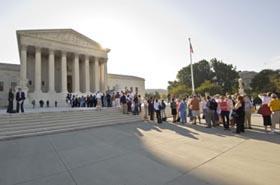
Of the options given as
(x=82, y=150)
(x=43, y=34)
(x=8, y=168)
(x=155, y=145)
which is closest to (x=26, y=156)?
(x=8, y=168)

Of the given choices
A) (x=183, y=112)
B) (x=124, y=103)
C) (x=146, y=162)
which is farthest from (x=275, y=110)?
(x=124, y=103)

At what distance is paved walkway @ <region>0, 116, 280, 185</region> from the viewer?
15.7 feet

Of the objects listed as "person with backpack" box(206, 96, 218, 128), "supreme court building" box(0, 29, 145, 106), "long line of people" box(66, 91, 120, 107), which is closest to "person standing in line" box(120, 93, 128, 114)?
"long line of people" box(66, 91, 120, 107)

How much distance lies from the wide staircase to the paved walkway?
3182 millimetres

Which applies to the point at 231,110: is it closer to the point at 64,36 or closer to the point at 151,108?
the point at 151,108

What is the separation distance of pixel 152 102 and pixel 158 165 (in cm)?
1090

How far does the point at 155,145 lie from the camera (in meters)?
8.18

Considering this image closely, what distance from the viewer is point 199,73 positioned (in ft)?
237

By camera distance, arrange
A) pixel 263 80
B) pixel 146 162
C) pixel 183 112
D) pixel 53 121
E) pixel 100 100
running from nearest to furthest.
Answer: pixel 146 162 → pixel 53 121 → pixel 183 112 → pixel 100 100 → pixel 263 80

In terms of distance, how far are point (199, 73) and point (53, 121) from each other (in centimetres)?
6378

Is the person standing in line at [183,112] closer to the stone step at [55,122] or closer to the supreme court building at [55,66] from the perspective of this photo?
the stone step at [55,122]

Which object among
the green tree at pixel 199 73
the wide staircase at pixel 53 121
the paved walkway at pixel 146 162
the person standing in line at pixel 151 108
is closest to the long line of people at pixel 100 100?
the wide staircase at pixel 53 121

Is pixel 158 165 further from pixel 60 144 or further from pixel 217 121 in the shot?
pixel 217 121

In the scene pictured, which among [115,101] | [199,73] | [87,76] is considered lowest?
[115,101]
